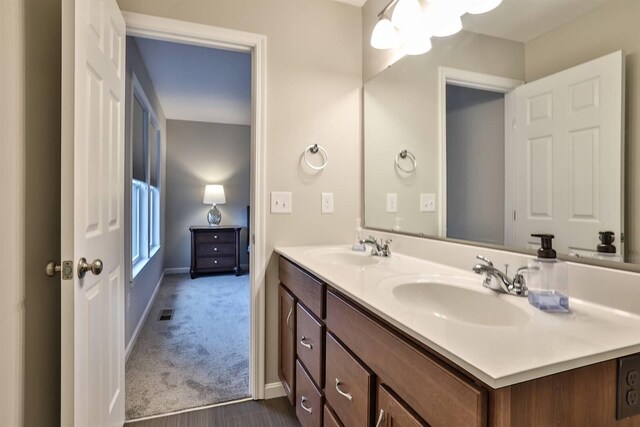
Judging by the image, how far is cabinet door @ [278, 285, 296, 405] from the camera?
159 cm

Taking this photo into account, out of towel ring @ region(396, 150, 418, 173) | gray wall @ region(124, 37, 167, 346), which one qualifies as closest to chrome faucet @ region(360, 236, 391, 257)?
towel ring @ region(396, 150, 418, 173)

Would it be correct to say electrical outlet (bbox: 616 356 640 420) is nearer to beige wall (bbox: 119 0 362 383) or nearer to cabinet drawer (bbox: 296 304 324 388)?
cabinet drawer (bbox: 296 304 324 388)

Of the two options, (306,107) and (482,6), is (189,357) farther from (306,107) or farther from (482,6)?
(482,6)

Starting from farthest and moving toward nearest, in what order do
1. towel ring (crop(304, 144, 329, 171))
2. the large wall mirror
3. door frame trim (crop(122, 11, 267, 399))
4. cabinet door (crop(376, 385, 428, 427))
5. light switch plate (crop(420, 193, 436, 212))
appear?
towel ring (crop(304, 144, 329, 171)), door frame trim (crop(122, 11, 267, 399)), light switch plate (crop(420, 193, 436, 212)), the large wall mirror, cabinet door (crop(376, 385, 428, 427))

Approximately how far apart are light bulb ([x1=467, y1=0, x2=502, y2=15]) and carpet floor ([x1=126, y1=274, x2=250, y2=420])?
2.22 m

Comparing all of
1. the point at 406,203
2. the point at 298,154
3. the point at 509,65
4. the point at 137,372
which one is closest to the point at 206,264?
the point at 137,372

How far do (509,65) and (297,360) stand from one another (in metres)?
1.48

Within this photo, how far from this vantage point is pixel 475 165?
1.35 metres

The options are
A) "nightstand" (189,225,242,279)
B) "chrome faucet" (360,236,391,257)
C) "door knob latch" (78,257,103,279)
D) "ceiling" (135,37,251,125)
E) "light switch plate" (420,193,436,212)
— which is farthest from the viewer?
"nightstand" (189,225,242,279)

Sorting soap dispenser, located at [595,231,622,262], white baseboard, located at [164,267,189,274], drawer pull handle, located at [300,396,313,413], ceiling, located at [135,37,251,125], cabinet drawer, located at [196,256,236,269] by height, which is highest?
ceiling, located at [135,37,251,125]

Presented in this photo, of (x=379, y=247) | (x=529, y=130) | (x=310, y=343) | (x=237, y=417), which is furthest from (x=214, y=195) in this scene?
(x=529, y=130)

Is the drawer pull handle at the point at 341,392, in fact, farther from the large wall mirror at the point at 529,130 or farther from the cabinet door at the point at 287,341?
the large wall mirror at the point at 529,130

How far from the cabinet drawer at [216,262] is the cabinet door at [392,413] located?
4389mm

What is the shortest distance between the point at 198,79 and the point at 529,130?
340cm
